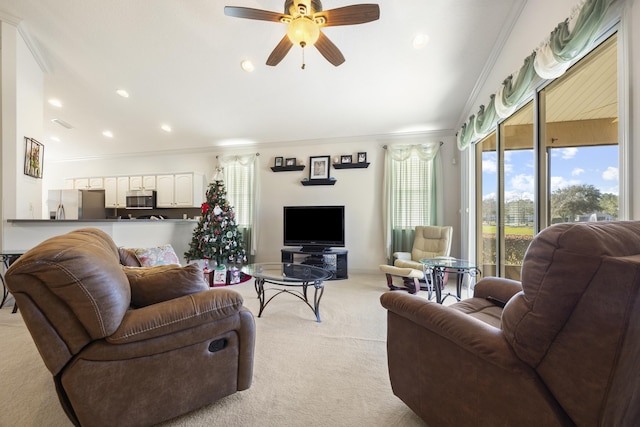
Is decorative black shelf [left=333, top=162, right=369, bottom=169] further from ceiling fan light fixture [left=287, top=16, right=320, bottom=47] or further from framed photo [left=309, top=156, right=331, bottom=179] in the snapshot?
ceiling fan light fixture [left=287, top=16, right=320, bottom=47]

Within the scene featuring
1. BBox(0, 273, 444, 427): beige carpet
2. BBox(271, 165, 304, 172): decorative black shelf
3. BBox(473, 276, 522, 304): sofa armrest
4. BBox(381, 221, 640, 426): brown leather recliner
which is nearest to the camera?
BBox(381, 221, 640, 426): brown leather recliner

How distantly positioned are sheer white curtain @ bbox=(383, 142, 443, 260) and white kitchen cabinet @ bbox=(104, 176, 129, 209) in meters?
5.74

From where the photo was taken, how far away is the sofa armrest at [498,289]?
1.61m

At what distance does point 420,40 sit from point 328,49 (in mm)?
1188

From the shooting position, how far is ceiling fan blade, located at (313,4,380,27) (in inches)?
69.0

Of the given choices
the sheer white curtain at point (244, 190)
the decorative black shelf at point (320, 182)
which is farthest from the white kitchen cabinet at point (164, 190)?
the decorative black shelf at point (320, 182)

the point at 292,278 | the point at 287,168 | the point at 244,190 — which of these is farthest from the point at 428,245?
the point at 244,190

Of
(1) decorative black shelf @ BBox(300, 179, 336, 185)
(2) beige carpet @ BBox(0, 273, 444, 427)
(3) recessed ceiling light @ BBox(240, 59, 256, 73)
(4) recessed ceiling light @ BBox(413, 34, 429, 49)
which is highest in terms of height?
(3) recessed ceiling light @ BBox(240, 59, 256, 73)

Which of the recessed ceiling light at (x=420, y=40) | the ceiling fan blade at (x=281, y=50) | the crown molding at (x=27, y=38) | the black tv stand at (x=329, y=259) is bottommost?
the black tv stand at (x=329, y=259)

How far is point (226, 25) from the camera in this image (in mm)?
2762

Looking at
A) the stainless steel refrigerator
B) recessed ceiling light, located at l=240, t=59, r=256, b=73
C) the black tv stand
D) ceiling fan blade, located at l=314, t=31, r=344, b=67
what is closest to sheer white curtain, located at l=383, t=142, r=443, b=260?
the black tv stand

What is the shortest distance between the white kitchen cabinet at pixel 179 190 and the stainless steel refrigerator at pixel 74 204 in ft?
4.15

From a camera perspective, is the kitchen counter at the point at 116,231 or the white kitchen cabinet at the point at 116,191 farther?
the white kitchen cabinet at the point at 116,191

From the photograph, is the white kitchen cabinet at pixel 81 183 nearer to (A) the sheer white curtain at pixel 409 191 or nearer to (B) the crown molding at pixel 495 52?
(A) the sheer white curtain at pixel 409 191
